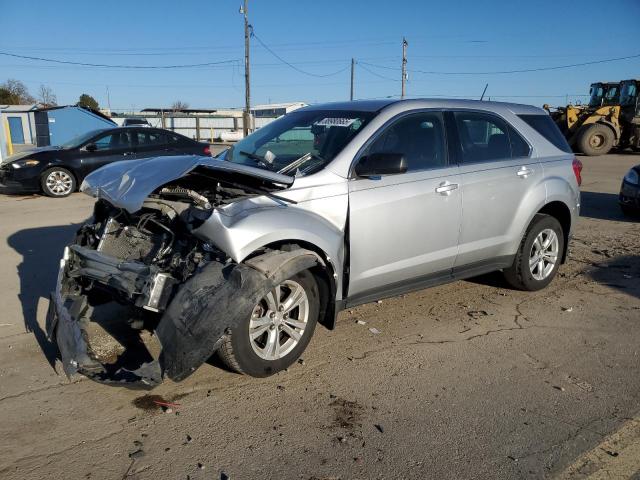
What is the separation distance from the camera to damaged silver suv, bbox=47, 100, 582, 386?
10.8ft

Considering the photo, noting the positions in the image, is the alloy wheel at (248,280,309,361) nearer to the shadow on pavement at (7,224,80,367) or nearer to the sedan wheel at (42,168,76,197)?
the shadow on pavement at (7,224,80,367)

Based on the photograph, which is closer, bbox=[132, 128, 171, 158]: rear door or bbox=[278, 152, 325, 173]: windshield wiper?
bbox=[278, 152, 325, 173]: windshield wiper

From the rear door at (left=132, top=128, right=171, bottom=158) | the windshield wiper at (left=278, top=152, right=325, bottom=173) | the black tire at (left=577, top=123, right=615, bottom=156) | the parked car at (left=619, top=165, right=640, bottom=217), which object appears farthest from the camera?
the black tire at (left=577, top=123, right=615, bottom=156)

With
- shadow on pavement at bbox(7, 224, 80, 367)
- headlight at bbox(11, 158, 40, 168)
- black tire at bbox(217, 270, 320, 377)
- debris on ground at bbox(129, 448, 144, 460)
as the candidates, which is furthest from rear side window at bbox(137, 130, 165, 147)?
debris on ground at bbox(129, 448, 144, 460)

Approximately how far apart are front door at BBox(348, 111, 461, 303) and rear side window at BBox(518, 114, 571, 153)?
136 centimetres

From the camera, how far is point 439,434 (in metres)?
3.04

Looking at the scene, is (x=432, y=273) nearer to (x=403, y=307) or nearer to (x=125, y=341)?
(x=403, y=307)

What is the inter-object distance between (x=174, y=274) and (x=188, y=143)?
1022 centimetres

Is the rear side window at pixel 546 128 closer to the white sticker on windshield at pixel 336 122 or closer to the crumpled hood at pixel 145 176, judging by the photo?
the white sticker on windshield at pixel 336 122

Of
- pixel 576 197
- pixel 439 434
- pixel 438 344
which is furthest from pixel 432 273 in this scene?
pixel 576 197

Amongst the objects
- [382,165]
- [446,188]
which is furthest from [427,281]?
[382,165]

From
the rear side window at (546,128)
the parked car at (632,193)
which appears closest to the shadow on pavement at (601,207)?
the parked car at (632,193)

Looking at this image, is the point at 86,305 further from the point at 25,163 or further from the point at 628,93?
the point at 628,93

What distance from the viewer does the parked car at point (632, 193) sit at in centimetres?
929
